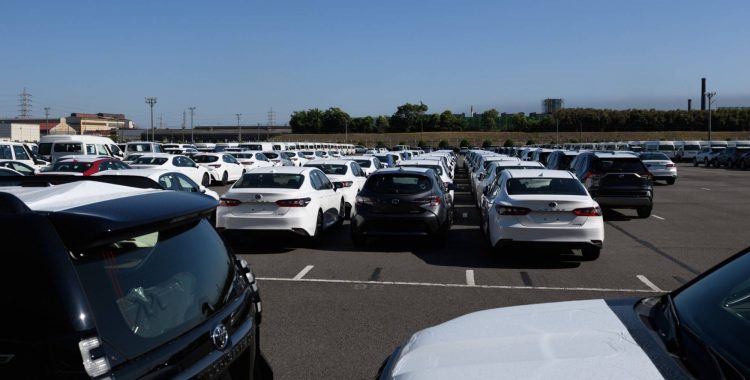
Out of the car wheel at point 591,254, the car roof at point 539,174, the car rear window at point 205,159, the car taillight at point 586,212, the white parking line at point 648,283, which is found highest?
the car rear window at point 205,159

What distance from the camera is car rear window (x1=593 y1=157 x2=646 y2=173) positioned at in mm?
16531

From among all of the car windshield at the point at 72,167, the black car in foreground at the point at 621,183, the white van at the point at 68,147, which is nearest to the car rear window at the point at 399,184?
the black car in foreground at the point at 621,183

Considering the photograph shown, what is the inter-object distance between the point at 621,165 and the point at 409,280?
9935 millimetres

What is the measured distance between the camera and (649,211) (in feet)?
53.6

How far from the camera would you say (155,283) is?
2.65m

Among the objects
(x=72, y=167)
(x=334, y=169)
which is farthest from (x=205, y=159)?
(x=334, y=169)

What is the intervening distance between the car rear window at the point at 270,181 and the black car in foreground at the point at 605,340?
337 inches

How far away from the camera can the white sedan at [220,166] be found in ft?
95.9

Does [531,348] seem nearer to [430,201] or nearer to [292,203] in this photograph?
[430,201]

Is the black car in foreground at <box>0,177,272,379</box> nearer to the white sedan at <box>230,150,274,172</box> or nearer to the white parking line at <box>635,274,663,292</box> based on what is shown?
the white parking line at <box>635,274,663,292</box>

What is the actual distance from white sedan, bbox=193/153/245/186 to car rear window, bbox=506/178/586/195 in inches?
777

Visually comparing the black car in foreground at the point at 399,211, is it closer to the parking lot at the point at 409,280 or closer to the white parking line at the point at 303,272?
the parking lot at the point at 409,280

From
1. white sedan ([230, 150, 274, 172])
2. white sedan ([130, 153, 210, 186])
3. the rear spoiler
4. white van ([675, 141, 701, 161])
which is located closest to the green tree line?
white van ([675, 141, 701, 161])

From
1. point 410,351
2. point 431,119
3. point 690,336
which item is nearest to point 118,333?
point 410,351
